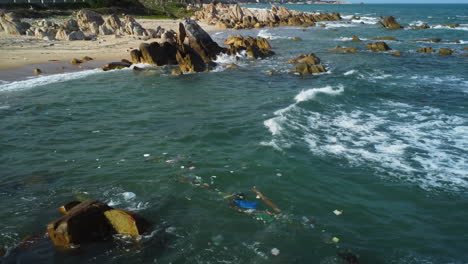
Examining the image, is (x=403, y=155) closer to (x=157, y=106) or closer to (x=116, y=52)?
(x=157, y=106)

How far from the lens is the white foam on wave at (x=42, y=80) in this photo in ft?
80.8

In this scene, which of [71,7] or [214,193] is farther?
[71,7]

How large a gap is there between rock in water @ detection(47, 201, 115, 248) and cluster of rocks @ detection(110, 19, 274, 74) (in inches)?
914

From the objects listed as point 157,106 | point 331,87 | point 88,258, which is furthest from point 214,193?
point 331,87

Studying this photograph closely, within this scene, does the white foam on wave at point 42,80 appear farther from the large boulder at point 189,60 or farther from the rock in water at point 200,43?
the rock in water at point 200,43

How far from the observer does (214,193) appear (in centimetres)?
1165

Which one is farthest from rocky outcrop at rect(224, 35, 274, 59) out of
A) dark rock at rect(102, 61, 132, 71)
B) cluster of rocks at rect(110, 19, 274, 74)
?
dark rock at rect(102, 61, 132, 71)

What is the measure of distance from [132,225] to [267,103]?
14.5 meters

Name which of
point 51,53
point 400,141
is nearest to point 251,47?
point 51,53

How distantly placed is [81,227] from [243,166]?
6.56 meters

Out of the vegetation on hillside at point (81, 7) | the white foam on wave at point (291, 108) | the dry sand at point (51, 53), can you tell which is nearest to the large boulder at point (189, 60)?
the dry sand at point (51, 53)

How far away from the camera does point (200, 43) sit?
36750 millimetres

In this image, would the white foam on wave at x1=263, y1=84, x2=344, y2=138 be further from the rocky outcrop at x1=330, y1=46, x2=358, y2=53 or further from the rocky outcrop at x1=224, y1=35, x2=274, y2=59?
the rocky outcrop at x1=330, y1=46, x2=358, y2=53

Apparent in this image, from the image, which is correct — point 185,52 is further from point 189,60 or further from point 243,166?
point 243,166
